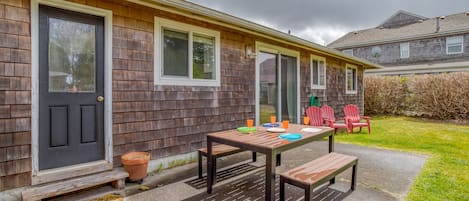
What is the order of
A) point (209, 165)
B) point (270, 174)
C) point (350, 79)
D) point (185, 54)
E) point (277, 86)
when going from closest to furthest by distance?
point (270, 174) → point (209, 165) → point (185, 54) → point (277, 86) → point (350, 79)

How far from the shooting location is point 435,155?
4.20 m

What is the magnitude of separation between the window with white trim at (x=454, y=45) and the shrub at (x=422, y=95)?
7018 millimetres

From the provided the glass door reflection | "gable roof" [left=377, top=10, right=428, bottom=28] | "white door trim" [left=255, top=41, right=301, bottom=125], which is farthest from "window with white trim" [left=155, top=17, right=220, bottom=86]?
"gable roof" [left=377, top=10, right=428, bottom=28]

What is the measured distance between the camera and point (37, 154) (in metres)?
2.58

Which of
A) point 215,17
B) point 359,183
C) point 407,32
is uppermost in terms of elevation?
point 407,32

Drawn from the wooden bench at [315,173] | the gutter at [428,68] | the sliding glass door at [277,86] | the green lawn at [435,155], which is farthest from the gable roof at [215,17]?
the gutter at [428,68]

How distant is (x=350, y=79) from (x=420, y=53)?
9343 millimetres

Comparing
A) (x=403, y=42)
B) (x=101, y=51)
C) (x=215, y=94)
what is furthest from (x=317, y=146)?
(x=403, y=42)

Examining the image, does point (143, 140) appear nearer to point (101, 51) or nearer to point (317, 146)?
point (101, 51)

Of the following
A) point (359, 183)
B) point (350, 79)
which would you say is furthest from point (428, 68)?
point (359, 183)

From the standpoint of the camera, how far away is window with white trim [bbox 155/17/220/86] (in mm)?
3584

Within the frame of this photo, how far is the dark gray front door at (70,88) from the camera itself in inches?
104

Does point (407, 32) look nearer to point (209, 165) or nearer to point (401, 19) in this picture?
point (401, 19)

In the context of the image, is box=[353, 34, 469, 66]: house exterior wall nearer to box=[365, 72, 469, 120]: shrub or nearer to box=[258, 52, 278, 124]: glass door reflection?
box=[365, 72, 469, 120]: shrub
